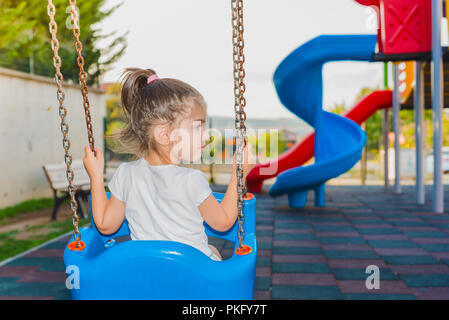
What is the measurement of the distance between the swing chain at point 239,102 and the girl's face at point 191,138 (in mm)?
191

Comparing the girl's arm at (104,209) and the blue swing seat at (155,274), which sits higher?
the girl's arm at (104,209)

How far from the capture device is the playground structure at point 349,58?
612cm

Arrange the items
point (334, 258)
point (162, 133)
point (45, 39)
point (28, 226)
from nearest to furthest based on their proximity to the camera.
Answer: point (162, 133) < point (334, 258) < point (28, 226) < point (45, 39)

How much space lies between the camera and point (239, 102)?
4.93 feet

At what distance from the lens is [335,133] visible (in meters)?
7.11

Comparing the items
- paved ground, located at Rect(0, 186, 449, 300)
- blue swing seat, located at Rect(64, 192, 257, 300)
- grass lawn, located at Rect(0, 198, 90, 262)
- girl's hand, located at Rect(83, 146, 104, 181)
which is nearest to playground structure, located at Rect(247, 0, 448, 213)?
paved ground, located at Rect(0, 186, 449, 300)

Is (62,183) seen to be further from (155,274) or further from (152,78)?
(155,274)

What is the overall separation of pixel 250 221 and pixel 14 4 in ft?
34.5

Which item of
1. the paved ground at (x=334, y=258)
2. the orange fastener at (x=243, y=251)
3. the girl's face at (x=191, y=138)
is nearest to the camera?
the orange fastener at (x=243, y=251)

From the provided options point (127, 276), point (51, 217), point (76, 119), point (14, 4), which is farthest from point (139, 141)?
point (14, 4)

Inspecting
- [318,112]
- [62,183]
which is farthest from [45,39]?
[318,112]

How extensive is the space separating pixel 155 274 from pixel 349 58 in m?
5.74

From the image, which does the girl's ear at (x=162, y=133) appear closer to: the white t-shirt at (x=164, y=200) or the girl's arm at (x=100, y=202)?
the white t-shirt at (x=164, y=200)

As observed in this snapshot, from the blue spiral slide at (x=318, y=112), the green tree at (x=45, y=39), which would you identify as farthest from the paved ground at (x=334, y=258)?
the green tree at (x=45, y=39)
